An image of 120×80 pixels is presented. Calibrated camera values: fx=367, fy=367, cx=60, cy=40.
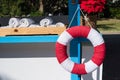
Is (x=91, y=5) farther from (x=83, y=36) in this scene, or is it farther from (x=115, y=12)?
(x=115, y=12)

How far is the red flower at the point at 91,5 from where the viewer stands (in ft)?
15.7

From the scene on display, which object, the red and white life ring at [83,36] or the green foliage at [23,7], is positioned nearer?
the red and white life ring at [83,36]

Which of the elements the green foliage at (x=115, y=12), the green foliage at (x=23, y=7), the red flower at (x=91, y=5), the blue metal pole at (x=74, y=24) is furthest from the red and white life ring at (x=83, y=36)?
the green foliage at (x=115, y=12)

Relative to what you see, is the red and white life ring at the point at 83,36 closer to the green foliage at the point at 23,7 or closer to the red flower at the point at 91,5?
the red flower at the point at 91,5

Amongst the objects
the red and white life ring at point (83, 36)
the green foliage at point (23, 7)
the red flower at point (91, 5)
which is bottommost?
the green foliage at point (23, 7)

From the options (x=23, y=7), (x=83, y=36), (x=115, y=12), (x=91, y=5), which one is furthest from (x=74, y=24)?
(x=115, y=12)

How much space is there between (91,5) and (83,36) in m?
0.60

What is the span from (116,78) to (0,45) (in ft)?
10.5

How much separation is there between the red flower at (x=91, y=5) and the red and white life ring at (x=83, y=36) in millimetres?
540

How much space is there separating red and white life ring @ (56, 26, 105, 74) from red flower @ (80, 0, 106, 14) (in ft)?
1.77

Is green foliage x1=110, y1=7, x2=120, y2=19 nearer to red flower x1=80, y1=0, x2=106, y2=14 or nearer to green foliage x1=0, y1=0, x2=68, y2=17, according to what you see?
green foliage x1=0, y1=0, x2=68, y2=17

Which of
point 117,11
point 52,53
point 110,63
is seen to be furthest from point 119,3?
point 52,53

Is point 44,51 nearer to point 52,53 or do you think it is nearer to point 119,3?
point 52,53

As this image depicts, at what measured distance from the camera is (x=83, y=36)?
14.4 feet
